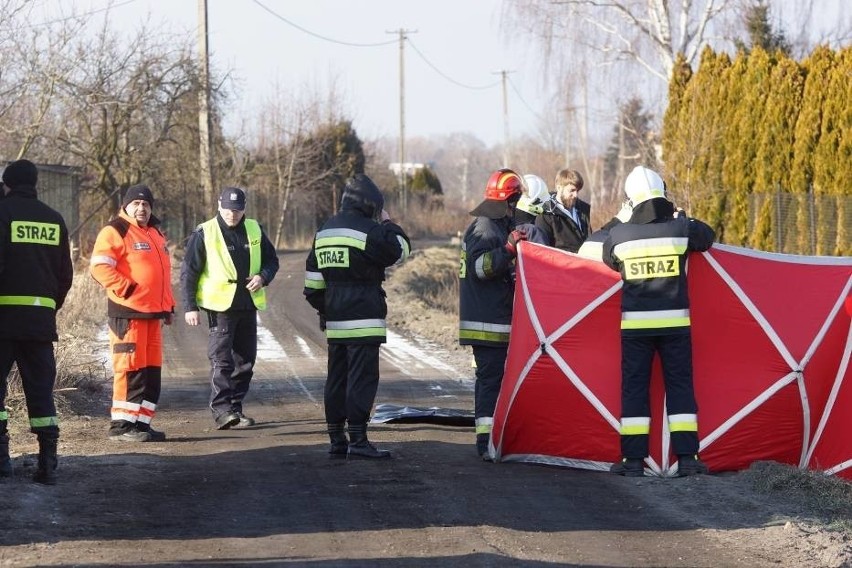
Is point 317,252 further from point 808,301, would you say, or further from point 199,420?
point 808,301

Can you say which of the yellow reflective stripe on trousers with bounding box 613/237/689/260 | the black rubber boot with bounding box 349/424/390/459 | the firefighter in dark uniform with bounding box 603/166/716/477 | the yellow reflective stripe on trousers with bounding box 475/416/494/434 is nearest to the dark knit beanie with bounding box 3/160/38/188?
the black rubber boot with bounding box 349/424/390/459

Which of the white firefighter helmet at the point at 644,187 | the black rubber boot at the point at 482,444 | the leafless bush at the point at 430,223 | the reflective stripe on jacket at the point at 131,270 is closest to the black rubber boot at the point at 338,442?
the black rubber boot at the point at 482,444

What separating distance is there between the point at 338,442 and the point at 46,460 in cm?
209

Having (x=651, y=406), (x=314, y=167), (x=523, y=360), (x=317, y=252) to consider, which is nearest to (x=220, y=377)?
(x=317, y=252)

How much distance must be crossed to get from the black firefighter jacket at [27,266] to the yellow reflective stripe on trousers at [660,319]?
12.5 feet

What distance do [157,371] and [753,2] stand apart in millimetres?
26406

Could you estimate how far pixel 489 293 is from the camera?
9.02m

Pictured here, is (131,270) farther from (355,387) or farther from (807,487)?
(807,487)

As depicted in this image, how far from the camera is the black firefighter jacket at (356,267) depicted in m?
8.76

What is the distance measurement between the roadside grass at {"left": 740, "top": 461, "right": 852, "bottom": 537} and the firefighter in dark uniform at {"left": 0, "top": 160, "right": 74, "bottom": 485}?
4443 millimetres

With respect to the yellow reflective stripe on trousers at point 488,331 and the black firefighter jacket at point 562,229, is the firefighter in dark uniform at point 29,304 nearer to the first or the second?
the yellow reflective stripe on trousers at point 488,331

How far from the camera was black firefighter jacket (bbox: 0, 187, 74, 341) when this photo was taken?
7.79 meters

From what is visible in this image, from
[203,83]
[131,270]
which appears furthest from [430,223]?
[131,270]

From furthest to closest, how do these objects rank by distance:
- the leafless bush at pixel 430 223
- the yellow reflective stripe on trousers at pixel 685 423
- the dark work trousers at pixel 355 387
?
the leafless bush at pixel 430 223 → the dark work trousers at pixel 355 387 → the yellow reflective stripe on trousers at pixel 685 423
